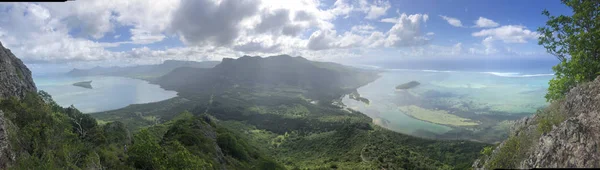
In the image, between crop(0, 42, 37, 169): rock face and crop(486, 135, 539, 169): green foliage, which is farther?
crop(0, 42, 37, 169): rock face

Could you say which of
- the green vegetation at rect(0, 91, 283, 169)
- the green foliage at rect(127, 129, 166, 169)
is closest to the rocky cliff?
the green vegetation at rect(0, 91, 283, 169)

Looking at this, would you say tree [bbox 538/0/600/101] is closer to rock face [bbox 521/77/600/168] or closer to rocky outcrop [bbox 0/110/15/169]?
rock face [bbox 521/77/600/168]

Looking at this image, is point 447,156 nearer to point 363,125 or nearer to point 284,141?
point 363,125

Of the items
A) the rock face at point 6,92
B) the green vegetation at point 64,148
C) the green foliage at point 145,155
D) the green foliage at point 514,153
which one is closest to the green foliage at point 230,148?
the green vegetation at point 64,148

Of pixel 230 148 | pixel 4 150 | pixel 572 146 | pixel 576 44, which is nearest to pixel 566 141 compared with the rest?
pixel 572 146

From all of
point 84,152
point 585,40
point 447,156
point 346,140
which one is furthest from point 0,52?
point 447,156

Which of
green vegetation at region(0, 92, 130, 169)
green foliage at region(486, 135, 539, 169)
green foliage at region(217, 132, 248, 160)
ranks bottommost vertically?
green foliage at region(217, 132, 248, 160)

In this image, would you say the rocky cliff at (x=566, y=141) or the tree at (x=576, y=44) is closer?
the rocky cliff at (x=566, y=141)

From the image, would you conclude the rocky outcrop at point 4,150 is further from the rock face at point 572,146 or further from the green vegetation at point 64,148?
the rock face at point 572,146
